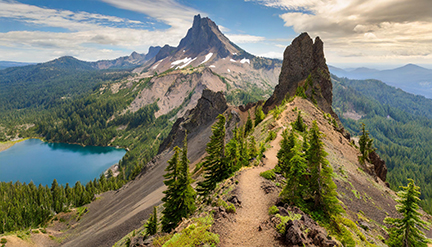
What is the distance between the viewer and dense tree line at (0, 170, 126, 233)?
232 ft

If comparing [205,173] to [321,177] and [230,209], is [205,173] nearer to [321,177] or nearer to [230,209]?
[230,209]

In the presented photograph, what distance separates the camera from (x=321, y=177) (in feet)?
60.6

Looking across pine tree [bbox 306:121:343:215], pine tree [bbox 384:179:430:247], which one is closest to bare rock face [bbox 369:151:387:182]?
pine tree [bbox 384:179:430:247]

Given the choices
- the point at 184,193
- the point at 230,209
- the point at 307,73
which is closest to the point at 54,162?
the point at 184,193

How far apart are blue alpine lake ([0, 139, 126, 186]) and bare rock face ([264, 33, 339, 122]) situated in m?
119

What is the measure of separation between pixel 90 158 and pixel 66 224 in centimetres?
10699

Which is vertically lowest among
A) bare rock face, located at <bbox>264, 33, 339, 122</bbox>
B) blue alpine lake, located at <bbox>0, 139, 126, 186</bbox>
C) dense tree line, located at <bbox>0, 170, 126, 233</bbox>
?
blue alpine lake, located at <bbox>0, 139, 126, 186</bbox>

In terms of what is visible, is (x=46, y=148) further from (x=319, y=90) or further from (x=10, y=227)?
(x=319, y=90)

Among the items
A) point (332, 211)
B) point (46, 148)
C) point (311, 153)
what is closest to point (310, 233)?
point (332, 211)

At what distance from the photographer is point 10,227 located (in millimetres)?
67750

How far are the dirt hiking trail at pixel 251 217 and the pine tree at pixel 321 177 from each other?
14.9 feet

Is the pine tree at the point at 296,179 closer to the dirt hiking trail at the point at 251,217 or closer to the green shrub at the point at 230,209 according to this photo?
the dirt hiking trail at the point at 251,217

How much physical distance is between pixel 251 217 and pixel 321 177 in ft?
23.4

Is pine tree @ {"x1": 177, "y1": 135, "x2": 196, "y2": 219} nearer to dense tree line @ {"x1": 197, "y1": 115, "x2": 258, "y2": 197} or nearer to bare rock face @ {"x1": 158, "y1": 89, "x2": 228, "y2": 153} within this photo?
dense tree line @ {"x1": 197, "y1": 115, "x2": 258, "y2": 197}
